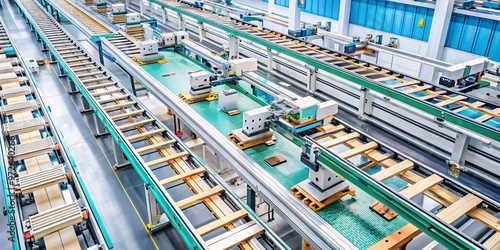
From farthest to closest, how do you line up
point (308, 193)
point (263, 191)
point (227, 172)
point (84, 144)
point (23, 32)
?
point (23, 32) → point (84, 144) → point (227, 172) → point (263, 191) → point (308, 193)

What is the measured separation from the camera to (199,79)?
6.59m

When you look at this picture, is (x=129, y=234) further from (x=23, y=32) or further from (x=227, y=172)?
(x=23, y=32)

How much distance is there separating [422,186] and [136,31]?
9.74 meters

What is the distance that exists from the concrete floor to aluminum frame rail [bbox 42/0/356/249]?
56.5 inches

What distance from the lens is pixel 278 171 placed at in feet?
15.0

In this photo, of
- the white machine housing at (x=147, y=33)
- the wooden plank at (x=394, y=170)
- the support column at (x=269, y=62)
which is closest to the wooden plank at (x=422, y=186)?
the wooden plank at (x=394, y=170)

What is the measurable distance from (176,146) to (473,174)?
4621 mm

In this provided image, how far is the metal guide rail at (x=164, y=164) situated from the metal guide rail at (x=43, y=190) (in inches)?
31.6

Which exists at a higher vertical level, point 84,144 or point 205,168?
point 205,168

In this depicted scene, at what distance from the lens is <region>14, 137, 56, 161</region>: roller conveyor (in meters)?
4.72

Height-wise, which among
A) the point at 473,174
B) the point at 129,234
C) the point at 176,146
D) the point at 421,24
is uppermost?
the point at 421,24

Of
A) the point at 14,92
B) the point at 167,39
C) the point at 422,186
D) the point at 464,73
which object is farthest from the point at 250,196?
the point at 167,39

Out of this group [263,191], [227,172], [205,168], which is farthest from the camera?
[227,172]

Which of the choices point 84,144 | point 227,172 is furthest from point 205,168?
point 84,144
